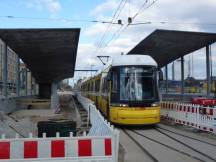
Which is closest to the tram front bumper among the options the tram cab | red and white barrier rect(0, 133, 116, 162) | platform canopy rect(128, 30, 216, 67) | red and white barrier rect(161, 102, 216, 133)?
the tram cab

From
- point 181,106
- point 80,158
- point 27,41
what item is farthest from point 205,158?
point 27,41

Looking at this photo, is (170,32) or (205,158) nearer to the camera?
(205,158)

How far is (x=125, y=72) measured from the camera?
19.6m

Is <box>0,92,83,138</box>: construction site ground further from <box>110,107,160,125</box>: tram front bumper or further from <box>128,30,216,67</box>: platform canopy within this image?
<box>128,30,216,67</box>: platform canopy

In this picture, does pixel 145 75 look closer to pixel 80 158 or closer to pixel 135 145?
pixel 135 145

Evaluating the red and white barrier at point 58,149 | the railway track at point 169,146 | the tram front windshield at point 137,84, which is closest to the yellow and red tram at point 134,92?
the tram front windshield at point 137,84

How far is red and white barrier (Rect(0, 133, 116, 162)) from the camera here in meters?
7.28

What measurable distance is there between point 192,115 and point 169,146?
21.2ft

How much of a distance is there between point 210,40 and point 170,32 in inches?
143

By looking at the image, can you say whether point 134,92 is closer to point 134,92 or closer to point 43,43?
point 134,92

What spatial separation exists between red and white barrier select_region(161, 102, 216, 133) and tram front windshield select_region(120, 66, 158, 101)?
1779 millimetres

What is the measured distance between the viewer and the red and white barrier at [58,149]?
728 cm

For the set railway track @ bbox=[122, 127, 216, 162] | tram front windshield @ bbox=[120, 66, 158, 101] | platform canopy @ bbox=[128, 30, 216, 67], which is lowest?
railway track @ bbox=[122, 127, 216, 162]

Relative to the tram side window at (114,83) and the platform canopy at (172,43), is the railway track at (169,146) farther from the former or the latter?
the platform canopy at (172,43)
